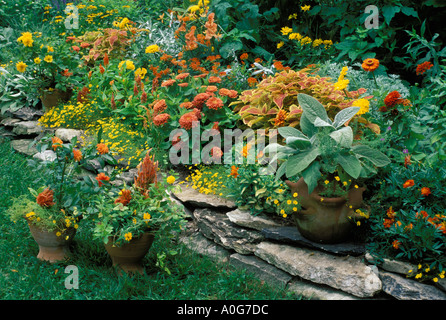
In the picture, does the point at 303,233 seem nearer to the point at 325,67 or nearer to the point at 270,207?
the point at 270,207

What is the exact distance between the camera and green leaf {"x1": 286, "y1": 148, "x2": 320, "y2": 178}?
2.69m

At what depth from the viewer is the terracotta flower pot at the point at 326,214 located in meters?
2.86

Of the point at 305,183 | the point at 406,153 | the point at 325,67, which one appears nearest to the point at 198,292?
the point at 305,183

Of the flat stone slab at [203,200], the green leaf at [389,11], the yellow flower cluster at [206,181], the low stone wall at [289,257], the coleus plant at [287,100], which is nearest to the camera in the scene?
the low stone wall at [289,257]

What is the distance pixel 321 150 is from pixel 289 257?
75 cm

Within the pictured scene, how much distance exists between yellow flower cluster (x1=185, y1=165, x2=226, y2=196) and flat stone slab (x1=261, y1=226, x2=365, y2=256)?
63 centimetres

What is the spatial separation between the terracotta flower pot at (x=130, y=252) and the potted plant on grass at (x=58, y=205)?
12.7 inches

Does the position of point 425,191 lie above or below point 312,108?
below

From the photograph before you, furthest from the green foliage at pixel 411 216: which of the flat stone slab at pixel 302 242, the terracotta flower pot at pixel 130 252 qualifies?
the terracotta flower pot at pixel 130 252

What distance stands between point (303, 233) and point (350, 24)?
107 inches

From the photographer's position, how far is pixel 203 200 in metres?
3.60

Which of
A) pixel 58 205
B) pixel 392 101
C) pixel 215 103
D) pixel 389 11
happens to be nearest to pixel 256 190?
pixel 215 103

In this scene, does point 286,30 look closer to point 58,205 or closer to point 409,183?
point 409,183

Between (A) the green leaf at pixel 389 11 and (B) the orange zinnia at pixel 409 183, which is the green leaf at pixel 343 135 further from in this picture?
(A) the green leaf at pixel 389 11
